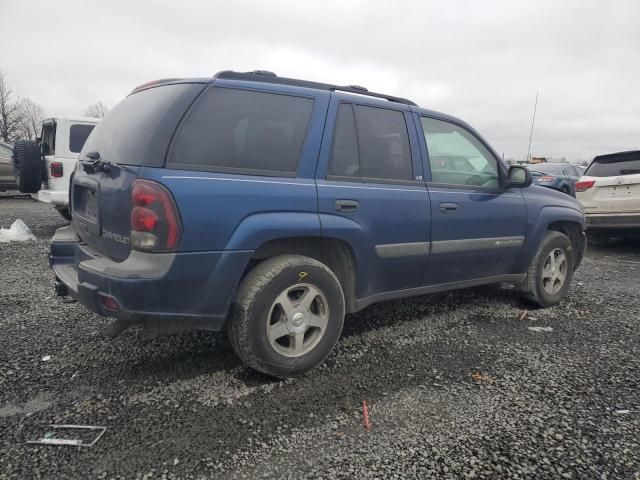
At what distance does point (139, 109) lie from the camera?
105 inches

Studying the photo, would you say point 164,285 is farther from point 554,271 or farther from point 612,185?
point 612,185

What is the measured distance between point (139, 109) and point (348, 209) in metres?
1.44

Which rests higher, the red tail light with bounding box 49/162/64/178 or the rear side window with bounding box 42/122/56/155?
the rear side window with bounding box 42/122/56/155

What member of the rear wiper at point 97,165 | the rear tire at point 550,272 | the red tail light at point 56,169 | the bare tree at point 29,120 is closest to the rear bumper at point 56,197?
the red tail light at point 56,169

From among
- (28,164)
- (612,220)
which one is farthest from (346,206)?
(612,220)

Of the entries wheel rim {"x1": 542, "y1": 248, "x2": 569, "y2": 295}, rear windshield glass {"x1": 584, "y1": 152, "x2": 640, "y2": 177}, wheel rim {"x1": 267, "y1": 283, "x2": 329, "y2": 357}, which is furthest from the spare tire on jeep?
rear windshield glass {"x1": 584, "y1": 152, "x2": 640, "y2": 177}

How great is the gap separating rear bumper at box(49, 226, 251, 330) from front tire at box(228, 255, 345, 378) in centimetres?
12

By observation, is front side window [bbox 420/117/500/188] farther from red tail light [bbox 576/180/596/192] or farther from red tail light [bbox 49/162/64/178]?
red tail light [bbox 49/162/64/178]

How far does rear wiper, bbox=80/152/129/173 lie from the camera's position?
2.47m

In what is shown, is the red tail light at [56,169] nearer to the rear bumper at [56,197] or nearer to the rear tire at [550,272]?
the rear bumper at [56,197]

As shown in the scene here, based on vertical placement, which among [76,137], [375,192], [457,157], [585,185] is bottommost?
[375,192]

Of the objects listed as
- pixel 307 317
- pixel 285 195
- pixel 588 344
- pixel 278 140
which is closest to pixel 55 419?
pixel 307 317

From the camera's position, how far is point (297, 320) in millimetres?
2715

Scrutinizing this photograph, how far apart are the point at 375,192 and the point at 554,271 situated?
2.53 meters
